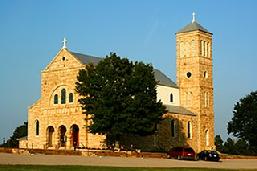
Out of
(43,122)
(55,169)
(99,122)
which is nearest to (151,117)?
(99,122)

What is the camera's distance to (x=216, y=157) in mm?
55812

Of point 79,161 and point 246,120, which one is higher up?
point 246,120

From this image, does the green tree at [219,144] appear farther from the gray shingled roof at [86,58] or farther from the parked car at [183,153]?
the parked car at [183,153]

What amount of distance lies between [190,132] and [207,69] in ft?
33.3

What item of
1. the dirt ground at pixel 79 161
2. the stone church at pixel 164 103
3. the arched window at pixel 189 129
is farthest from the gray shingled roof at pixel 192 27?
the dirt ground at pixel 79 161

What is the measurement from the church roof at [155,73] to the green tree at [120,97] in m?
10.7

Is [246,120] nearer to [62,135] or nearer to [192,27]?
[192,27]

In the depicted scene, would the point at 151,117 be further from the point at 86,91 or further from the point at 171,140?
the point at 171,140

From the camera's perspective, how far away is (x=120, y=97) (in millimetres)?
60781

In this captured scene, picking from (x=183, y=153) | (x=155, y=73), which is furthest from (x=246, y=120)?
(x=183, y=153)

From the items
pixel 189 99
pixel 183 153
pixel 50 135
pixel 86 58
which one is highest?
pixel 86 58

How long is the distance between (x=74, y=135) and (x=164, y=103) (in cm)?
1438

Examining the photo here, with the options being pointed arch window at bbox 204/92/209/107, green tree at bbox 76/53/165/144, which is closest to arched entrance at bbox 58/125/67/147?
green tree at bbox 76/53/165/144

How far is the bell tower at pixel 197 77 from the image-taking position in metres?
81.7
